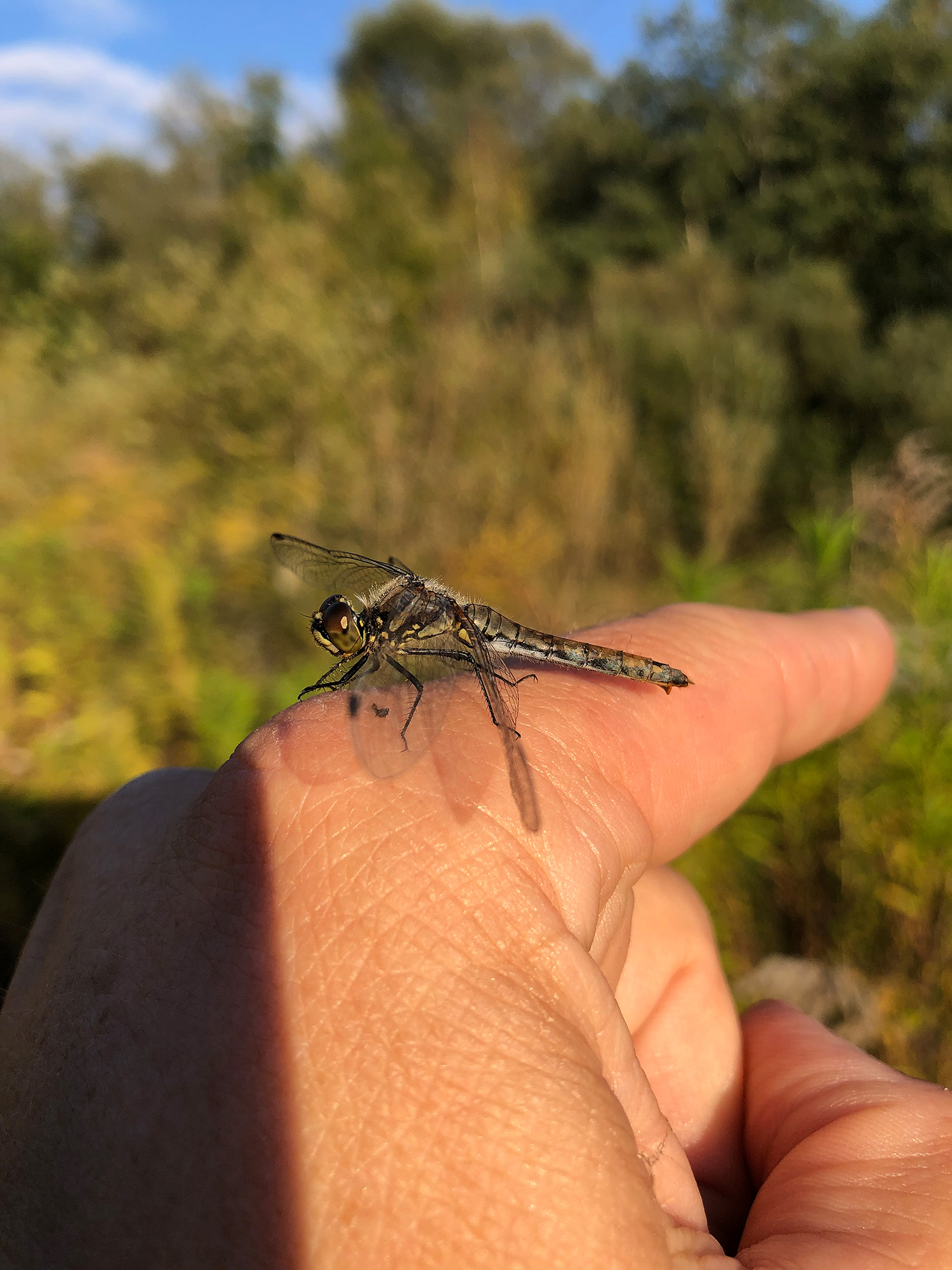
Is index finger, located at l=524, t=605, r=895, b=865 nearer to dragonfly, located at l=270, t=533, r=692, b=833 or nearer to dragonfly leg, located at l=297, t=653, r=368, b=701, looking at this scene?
dragonfly, located at l=270, t=533, r=692, b=833

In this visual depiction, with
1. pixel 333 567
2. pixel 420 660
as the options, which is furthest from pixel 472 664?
pixel 333 567

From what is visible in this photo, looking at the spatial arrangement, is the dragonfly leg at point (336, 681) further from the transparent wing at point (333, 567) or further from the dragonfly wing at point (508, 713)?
the transparent wing at point (333, 567)

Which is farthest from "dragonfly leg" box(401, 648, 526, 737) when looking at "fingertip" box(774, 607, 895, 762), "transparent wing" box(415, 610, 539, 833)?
"fingertip" box(774, 607, 895, 762)

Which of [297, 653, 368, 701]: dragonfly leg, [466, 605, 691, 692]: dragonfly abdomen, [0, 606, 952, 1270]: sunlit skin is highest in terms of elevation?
[466, 605, 691, 692]: dragonfly abdomen

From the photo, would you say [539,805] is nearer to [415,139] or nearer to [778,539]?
[778,539]

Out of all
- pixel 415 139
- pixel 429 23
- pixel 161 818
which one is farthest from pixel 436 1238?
pixel 429 23

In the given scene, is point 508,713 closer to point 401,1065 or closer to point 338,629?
point 338,629
